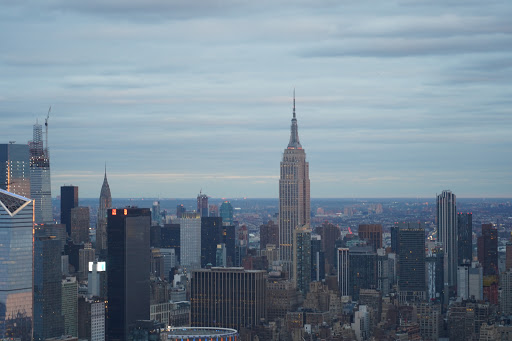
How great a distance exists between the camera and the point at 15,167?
17138 centimetres

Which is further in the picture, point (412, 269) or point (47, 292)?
point (412, 269)

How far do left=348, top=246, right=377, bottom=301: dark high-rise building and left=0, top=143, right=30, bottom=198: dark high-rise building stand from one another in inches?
2349

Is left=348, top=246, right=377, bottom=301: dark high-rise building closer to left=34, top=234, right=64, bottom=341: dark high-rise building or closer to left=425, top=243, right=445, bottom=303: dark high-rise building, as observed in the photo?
left=425, top=243, right=445, bottom=303: dark high-rise building

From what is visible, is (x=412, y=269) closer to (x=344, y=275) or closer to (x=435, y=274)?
(x=435, y=274)

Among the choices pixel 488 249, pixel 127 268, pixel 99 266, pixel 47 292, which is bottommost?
pixel 47 292

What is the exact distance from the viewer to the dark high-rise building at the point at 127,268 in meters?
134

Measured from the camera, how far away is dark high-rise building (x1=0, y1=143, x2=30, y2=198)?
166 metres

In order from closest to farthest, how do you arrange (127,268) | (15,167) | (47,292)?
(47,292), (127,268), (15,167)

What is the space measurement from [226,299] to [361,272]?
52.9 m

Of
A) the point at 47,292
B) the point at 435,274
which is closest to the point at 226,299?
the point at 47,292

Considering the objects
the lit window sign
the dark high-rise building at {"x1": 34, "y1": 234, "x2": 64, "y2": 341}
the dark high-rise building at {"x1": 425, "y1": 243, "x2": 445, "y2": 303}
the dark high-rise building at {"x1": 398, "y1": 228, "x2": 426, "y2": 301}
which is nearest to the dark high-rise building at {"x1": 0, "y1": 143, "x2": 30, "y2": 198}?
the lit window sign

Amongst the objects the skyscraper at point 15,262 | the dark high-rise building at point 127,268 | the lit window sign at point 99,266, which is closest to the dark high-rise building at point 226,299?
the dark high-rise building at point 127,268

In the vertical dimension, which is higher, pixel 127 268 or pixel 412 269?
pixel 127 268

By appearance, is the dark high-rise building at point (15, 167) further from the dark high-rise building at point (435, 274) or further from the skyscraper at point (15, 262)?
the dark high-rise building at point (435, 274)
